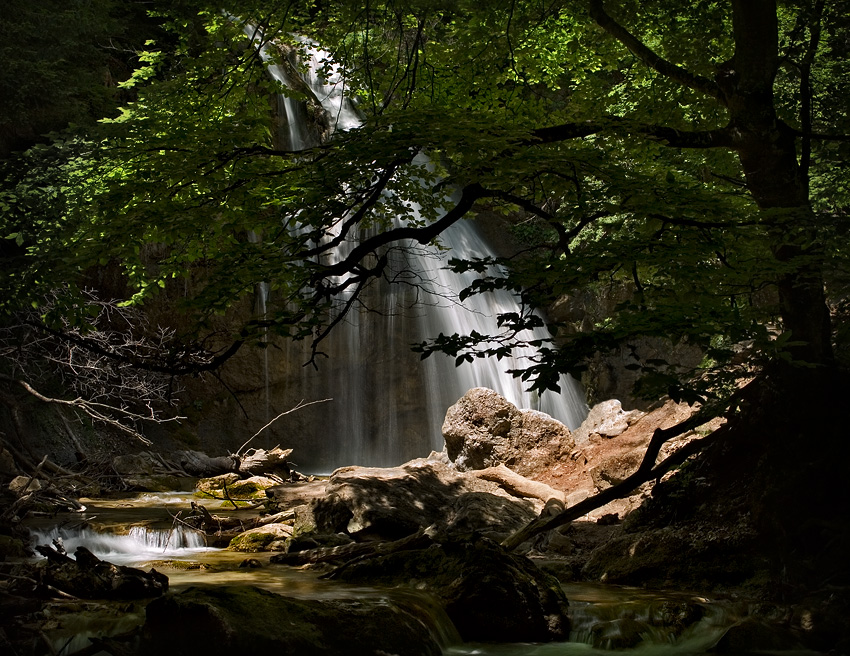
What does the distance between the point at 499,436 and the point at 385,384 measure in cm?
866

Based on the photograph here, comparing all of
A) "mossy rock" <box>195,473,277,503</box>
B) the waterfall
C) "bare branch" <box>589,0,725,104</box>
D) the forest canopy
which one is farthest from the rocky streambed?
the waterfall

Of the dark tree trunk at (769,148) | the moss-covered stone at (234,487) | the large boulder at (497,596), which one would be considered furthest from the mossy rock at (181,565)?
the dark tree trunk at (769,148)

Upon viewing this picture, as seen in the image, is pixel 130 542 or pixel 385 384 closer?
pixel 130 542

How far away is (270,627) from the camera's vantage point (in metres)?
4.41

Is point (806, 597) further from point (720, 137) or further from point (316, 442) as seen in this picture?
point (316, 442)

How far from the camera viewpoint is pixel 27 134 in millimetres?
15883

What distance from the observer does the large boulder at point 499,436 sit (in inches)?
502

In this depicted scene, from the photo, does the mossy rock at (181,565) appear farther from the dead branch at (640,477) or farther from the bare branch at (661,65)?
the bare branch at (661,65)

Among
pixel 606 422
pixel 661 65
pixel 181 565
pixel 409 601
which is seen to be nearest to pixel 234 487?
pixel 181 565

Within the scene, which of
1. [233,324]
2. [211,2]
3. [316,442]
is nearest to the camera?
[211,2]

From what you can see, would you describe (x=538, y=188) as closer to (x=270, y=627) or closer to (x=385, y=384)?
(x=270, y=627)

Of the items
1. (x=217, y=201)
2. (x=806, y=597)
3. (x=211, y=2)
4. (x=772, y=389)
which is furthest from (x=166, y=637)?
(x=211, y=2)

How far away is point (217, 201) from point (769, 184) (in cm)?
465

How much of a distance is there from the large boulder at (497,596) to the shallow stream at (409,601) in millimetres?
112
